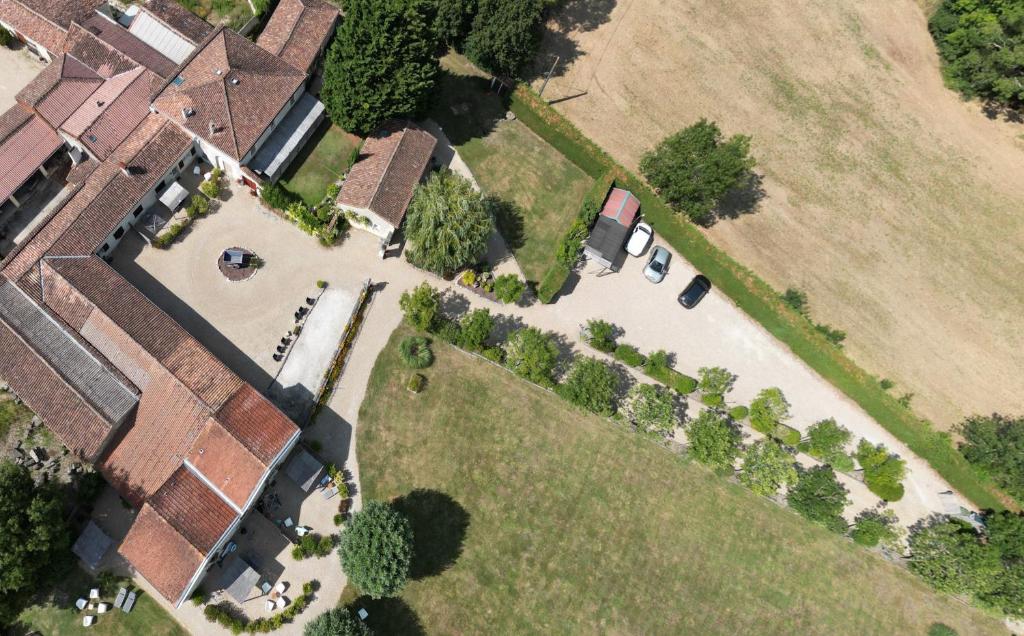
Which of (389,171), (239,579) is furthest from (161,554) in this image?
(389,171)

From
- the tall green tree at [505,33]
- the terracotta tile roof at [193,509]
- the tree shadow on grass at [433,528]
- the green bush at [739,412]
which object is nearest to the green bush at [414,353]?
the tree shadow on grass at [433,528]

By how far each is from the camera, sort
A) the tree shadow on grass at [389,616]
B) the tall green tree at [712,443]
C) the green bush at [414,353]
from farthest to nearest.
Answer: the green bush at [414,353], the tall green tree at [712,443], the tree shadow on grass at [389,616]

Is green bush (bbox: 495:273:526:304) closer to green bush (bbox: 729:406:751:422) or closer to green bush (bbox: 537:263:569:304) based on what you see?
green bush (bbox: 537:263:569:304)

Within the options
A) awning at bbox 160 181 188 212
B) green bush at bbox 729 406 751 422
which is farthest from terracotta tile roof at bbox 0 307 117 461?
green bush at bbox 729 406 751 422

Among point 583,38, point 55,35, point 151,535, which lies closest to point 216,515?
point 151,535

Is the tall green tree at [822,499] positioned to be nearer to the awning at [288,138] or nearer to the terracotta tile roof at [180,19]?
the awning at [288,138]

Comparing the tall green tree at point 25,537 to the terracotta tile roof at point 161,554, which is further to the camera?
the terracotta tile roof at point 161,554
